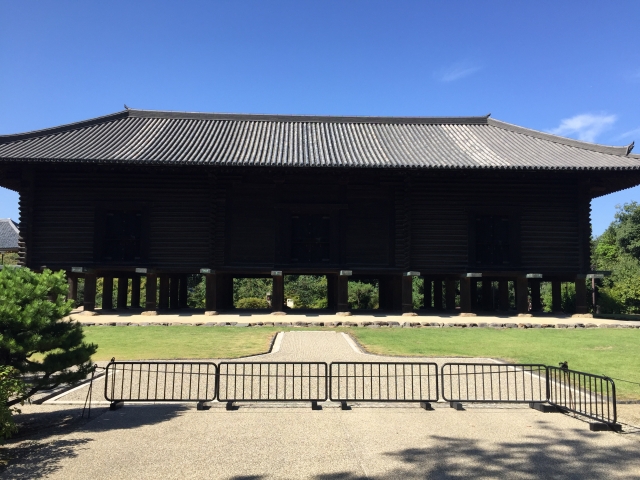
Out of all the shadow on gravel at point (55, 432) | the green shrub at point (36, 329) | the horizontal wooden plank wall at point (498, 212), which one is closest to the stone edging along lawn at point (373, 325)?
the horizontal wooden plank wall at point (498, 212)

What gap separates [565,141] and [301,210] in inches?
636

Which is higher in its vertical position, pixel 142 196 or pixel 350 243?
pixel 142 196

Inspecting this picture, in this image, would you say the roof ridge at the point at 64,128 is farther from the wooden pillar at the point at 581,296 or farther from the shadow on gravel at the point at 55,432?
the wooden pillar at the point at 581,296

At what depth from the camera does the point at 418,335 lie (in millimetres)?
16938

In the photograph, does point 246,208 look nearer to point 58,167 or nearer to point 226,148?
point 226,148

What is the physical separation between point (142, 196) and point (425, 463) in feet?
68.4

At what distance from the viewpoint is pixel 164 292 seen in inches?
992

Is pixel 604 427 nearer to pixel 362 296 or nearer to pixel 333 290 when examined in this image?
pixel 333 290

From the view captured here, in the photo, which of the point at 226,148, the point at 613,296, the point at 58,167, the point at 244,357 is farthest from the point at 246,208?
the point at 613,296

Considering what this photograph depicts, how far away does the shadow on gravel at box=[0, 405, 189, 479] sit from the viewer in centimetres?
527

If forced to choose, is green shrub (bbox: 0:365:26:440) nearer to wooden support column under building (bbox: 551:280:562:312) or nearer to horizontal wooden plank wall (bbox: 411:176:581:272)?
horizontal wooden plank wall (bbox: 411:176:581:272)

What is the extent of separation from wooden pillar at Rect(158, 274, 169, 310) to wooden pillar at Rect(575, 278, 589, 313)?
72.9ft

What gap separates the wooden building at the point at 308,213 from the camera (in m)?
22.3

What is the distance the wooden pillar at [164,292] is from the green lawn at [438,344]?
256 inches
